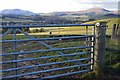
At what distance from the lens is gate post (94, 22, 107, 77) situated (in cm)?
908

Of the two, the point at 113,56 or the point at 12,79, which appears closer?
the point at 12,79

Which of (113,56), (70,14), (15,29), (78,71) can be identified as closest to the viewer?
(15,29)

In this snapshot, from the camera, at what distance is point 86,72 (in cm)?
917

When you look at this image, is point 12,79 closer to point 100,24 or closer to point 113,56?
point 100,24

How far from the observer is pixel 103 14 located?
77.0ft

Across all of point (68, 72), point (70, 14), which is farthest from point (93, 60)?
point (70, 14)

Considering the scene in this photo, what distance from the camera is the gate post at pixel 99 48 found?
29.8 feet

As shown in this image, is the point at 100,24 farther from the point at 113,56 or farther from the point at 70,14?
the point at 70,14

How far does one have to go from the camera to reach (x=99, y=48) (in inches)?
359

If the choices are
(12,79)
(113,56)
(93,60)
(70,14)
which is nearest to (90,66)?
(93,60)

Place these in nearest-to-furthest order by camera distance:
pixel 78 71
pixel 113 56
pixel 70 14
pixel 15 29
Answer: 1. pixel 15 29
2. pixel 78 71
3. pixel 113 56
4. pixel 70 14

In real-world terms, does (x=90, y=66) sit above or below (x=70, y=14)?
below

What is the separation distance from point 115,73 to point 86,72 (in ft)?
2.73

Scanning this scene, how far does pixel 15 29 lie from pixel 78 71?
7.45ft
